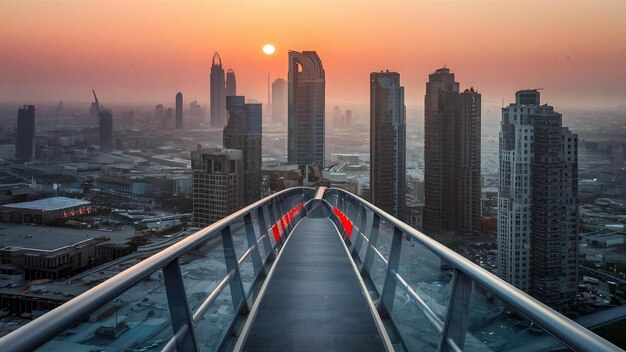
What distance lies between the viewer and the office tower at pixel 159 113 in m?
39.9

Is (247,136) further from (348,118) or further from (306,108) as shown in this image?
(306,108)

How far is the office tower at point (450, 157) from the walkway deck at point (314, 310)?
19056 mm

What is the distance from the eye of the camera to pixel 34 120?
26.3 metres

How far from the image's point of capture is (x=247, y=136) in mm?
44156

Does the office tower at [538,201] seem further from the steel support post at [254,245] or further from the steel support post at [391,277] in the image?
the steel support post at [391,277]

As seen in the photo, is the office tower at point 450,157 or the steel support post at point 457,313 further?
the office tower at point 450,157

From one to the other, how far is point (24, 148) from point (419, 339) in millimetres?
24216

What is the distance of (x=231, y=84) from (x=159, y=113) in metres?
15.6

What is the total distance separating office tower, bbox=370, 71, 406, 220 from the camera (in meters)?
38.2

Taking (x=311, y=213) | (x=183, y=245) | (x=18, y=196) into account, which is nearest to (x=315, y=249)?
(x=183, y=245)

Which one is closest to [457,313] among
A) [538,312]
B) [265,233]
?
[538,312]

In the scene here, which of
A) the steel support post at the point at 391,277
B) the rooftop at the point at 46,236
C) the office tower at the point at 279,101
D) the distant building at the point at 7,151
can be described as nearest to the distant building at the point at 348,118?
the office tower at the point at 279,101

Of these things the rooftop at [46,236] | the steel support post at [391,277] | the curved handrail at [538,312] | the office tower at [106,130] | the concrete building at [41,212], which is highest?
the office tower at [106,130]

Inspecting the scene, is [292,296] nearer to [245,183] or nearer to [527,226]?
[527,226]
